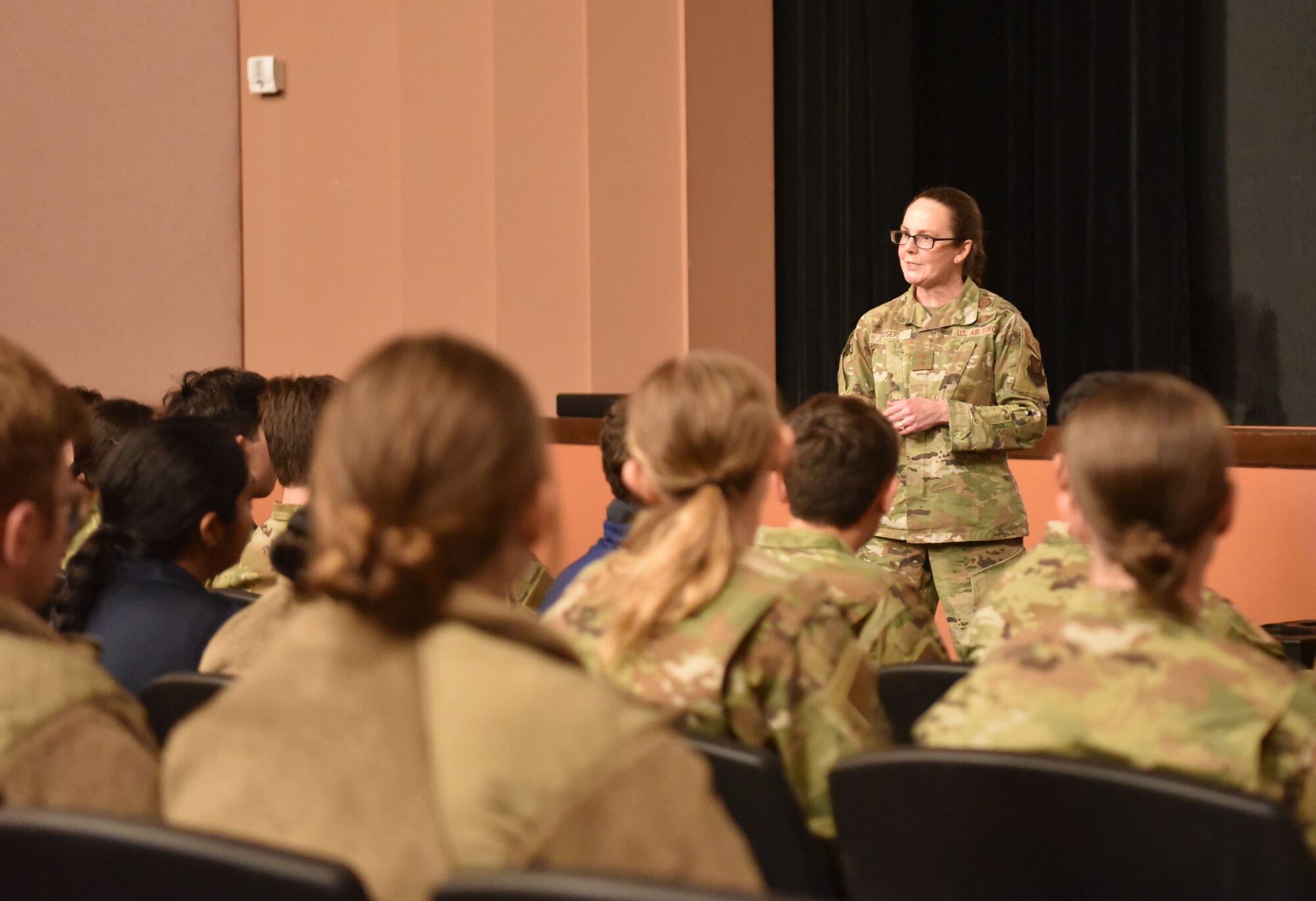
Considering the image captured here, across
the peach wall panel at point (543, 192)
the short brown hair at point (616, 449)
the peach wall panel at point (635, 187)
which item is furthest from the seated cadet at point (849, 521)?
the peach wall panel at point (543, 192)

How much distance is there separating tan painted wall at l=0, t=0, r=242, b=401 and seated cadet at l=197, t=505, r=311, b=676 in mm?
4378

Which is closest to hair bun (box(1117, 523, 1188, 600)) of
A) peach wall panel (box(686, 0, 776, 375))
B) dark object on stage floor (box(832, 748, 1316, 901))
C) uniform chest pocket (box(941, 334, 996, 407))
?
dark object on stage floor (box(832, 748, 1316, 901))

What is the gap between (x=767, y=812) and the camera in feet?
4.24

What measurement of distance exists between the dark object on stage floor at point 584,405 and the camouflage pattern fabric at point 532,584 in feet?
5.87

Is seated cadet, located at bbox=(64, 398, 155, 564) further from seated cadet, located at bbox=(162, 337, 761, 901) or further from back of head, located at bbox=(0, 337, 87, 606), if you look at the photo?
seated cadet, located at bbox=(162, 337, 761, 901)

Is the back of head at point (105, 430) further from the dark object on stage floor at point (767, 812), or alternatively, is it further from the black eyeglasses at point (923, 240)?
the dark object on stage floor at point (767, 812)

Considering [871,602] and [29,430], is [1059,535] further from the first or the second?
[29,430]

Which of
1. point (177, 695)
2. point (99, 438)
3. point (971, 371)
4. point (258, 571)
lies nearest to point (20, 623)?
point (177, 695)

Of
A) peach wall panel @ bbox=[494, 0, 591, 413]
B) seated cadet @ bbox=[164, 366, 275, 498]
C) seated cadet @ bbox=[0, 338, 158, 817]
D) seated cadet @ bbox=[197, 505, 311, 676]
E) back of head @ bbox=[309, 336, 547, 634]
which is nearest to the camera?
back of head @ bbox=[309, 336, 547, 634]

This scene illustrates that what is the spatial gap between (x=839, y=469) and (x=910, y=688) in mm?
588

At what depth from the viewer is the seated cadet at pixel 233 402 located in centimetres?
325

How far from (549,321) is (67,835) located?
15.2 ft

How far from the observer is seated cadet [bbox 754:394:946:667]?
2.04 meters

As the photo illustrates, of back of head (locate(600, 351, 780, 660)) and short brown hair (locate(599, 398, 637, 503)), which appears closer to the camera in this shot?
back of head (locate(600, 351, 780, 660))
